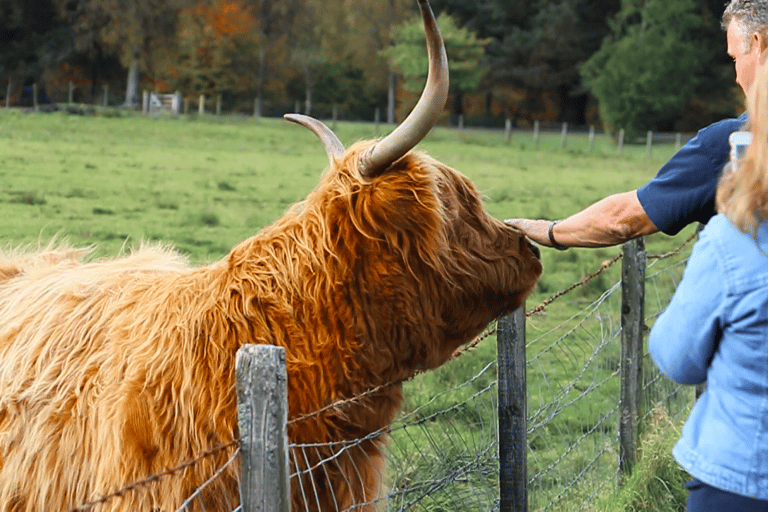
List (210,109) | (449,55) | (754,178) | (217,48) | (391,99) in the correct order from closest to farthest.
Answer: (754,178)
(217,48)
(210,109)
(449,55)
(391,99)

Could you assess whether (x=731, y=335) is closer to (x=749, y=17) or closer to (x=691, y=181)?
(x=691, y=181)

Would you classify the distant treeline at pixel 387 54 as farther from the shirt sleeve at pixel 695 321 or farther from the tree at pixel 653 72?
the shirt sleeve at pixel 695 321

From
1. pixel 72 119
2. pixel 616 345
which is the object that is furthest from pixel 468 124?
pixel 616 345

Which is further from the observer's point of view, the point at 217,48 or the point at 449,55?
the point at 449,55

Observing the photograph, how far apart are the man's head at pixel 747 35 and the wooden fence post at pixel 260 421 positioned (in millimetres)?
1742

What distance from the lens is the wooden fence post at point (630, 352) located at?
4.60m

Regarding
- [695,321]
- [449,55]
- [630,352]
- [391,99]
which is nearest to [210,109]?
[391,99]

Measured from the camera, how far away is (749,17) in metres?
2.68

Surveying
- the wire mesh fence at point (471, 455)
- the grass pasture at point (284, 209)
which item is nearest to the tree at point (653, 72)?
the grass pasture at point (284, 209)

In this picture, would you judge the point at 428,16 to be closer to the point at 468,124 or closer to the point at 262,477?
the point at 262,477

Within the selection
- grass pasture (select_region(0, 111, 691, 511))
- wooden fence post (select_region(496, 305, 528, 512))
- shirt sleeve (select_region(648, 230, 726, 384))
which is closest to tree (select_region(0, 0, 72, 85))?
grass pasture (select_region(0, 111, 691, 511))

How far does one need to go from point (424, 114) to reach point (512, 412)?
136 cm

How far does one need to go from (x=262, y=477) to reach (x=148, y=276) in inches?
57.9

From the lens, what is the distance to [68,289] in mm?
3070
